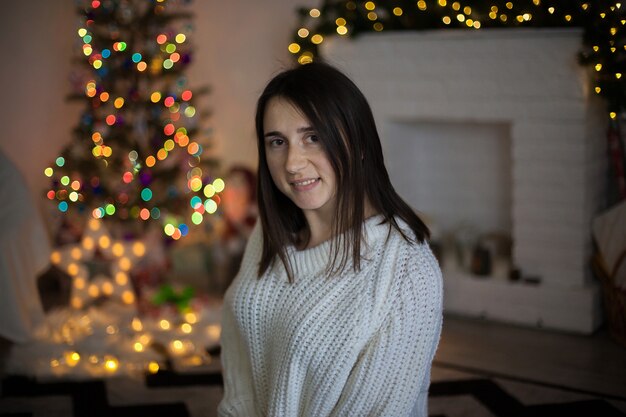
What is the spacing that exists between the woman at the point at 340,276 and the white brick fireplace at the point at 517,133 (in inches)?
82.0

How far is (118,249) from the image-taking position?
4.01 meters

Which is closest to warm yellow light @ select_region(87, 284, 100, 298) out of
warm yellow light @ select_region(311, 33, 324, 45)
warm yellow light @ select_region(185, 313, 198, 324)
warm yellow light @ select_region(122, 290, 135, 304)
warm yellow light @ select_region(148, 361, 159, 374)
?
warm yellow light @ select_region(122, 290, 135, 304)

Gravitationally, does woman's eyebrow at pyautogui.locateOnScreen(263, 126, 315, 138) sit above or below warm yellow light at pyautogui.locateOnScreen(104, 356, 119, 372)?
above

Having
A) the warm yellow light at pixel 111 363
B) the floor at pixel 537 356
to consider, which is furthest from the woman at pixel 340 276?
the warm yellow light at pixel 111 363

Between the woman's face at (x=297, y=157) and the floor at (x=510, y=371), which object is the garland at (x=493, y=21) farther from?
the woman's face at (x=297, y=157)

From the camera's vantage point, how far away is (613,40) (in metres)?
3.21

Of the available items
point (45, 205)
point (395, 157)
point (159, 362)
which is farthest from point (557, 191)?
point (45, 205)

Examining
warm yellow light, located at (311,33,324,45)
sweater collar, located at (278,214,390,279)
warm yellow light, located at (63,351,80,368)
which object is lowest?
warm yellow light, located at (63,351,80,368)

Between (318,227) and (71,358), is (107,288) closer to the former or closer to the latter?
(71,358)

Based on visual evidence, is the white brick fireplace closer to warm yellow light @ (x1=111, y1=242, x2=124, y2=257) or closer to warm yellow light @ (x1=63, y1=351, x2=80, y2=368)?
warm yellow light @ (x1=111, y1=242, x2=124, y2=257)

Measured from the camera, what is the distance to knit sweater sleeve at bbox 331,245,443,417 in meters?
1.49

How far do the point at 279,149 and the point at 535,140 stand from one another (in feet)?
7.26

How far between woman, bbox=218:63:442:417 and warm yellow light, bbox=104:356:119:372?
1.62m

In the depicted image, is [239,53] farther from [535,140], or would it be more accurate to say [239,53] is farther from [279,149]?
[279,149]
